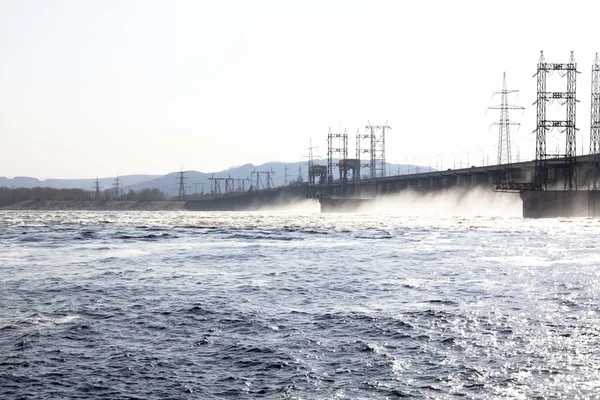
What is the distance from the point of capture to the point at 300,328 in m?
22.9

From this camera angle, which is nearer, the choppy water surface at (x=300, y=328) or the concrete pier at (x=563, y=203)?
the choppy water surface at (x=300, y=328)

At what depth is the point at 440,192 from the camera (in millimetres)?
199500

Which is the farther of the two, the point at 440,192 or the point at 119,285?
the point at 440,192

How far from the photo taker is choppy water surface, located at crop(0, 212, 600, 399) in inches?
643

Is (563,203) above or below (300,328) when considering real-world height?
above

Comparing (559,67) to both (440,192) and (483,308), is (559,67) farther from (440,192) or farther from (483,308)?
(483,308)

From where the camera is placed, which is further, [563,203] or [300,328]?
[563,203]

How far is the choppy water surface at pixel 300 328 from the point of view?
16.3m

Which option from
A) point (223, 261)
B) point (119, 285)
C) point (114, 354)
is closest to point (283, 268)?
point (223, 261)

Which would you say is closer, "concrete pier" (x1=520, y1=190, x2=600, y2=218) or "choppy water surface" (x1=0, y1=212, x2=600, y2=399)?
"choppy water surface" (x1=0, y1=212, x2=600, y2=399)

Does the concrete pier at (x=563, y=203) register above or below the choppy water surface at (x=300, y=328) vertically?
above

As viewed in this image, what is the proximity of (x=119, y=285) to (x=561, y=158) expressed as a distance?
111 metres

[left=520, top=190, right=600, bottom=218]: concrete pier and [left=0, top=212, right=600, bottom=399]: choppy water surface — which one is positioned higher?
[left=520, top=190, right=600, bottom=218]: concrete pier

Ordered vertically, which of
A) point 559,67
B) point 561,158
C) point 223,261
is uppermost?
point 559,67
